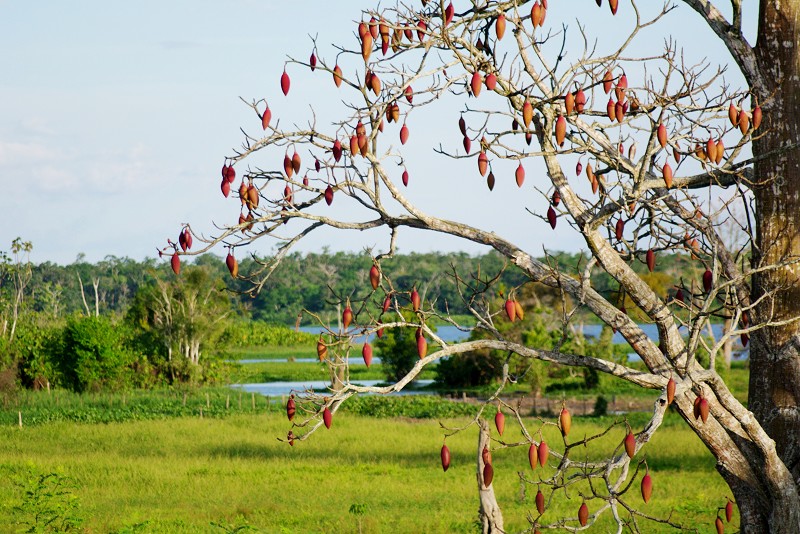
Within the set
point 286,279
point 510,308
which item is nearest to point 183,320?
point 510,308

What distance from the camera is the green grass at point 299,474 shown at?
14414 mm

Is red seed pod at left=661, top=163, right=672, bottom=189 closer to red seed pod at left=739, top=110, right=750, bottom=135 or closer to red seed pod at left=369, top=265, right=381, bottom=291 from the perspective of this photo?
red seed pod at left=739, top=110, right=750, bottom=135

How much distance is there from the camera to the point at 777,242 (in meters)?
6.88

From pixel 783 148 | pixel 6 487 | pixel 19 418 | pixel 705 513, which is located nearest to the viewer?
pixel 783 148

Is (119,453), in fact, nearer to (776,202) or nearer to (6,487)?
(6,487)

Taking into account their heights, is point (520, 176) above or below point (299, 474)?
above

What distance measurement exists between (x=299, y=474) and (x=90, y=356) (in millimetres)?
18991

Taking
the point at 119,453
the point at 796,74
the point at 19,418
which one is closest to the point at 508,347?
the point at 796,74

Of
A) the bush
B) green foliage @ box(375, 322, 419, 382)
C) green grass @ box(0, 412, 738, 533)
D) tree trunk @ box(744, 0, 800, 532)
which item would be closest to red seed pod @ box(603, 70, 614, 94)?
tree trunk @ box(744, 0, 800, 532)

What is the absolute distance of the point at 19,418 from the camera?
26.8 metres

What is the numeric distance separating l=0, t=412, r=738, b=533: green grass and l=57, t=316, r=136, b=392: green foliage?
869cm

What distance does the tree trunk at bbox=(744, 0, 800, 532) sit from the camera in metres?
6.75

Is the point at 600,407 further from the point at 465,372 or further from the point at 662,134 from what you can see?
the point at 662,134

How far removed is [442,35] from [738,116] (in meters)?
1.97
